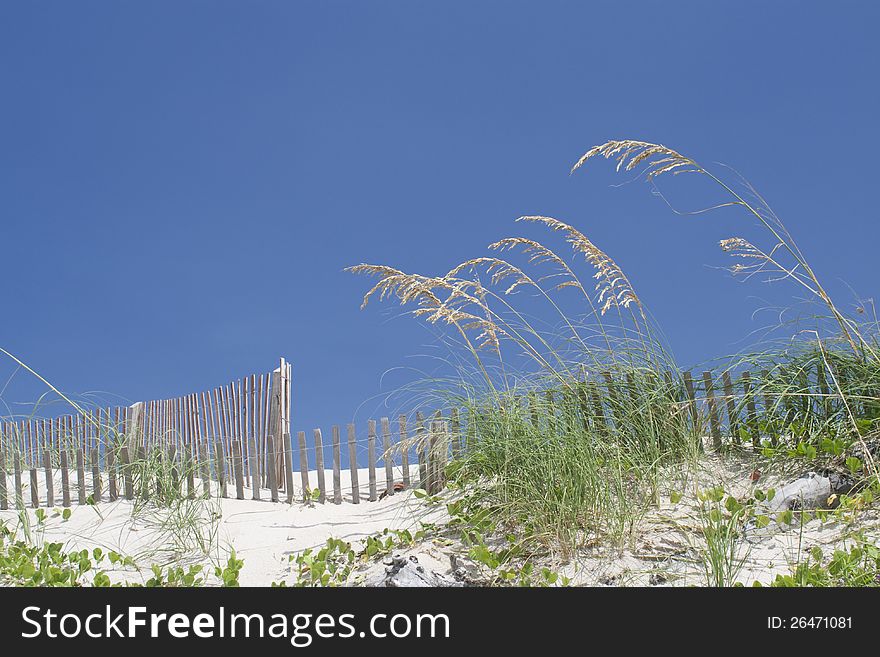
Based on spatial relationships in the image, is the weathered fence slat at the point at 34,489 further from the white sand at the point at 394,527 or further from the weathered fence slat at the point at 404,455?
the weathered fence slat at the point at 404,455

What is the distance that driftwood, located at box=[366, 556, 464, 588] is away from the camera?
3836 millimetres

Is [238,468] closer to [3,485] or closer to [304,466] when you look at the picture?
[304,466]

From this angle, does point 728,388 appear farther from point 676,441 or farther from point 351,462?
point 351,462

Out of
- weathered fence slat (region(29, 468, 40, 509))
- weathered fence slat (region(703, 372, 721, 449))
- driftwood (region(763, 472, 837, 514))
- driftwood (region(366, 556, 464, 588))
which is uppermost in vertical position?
weathered fence slat (region(703, 372, 721, 449))

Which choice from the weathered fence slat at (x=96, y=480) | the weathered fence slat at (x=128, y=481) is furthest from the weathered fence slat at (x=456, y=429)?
the weathered fence slat at (x=96, y=480)

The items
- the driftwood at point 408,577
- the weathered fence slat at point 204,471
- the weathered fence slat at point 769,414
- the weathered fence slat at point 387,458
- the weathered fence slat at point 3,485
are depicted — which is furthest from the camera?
the weathered fence slat at point 3,485

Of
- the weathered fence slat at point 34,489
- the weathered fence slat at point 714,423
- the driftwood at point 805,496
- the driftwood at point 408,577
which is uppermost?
the weathered fence slat at point 714,423

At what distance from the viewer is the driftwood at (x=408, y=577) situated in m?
3.84

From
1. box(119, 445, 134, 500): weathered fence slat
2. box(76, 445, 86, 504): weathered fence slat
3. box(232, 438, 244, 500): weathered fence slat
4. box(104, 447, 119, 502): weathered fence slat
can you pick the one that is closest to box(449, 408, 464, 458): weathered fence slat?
box(232, 438, 244, 500): weathered fence slat

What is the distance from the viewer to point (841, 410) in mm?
5363

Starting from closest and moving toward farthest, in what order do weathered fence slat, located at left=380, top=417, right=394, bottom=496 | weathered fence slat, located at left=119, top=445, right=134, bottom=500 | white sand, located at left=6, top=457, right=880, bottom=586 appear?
white sand, located at left=6, top=457, right=880, bottom=586 → weathered fence slat, located at left=380, top=417, right=394, bottom=496 → weathered fence slat, located at left=119, top=445, right=134, bottom=500

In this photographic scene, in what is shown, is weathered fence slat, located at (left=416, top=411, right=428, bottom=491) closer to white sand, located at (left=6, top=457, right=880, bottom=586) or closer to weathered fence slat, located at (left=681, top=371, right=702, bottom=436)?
white sand, located at (left=6, top=457, right=880, bottom=586)
